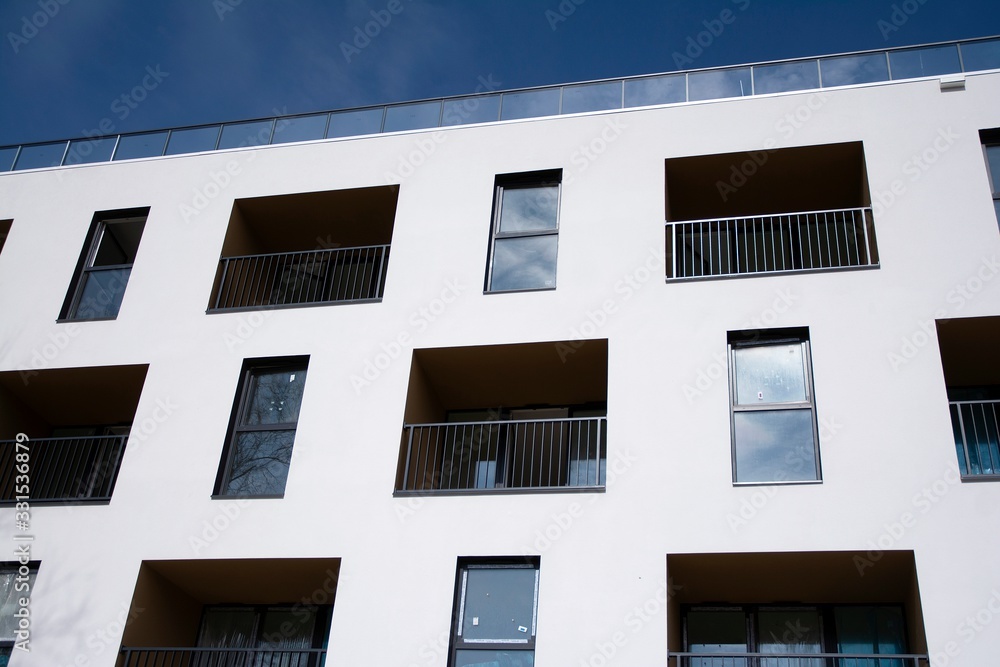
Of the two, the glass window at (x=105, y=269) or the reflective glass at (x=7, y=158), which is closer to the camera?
the glass window at (x=105, y=269)

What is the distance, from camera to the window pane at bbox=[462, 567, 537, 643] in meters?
10.6

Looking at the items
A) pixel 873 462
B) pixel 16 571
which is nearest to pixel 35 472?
pixel 16 571

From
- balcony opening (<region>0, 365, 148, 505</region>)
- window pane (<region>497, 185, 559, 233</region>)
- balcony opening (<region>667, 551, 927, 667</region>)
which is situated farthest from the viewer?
balcony opening (<region>0, 365, 148, 505</region>)

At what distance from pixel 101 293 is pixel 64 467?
258 cm

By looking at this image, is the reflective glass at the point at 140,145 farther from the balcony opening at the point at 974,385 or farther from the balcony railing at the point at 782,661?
the balcony opening at the point at 974,385

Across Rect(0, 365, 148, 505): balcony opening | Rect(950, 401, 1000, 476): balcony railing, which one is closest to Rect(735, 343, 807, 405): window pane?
Rect(950, 401, 1000, 476): balcony railing

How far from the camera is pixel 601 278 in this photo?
12461 millimetres

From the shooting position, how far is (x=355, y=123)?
49.1 ft

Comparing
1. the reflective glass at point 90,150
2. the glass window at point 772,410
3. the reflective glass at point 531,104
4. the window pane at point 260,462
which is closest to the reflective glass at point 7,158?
the reflective glass at point 90,150

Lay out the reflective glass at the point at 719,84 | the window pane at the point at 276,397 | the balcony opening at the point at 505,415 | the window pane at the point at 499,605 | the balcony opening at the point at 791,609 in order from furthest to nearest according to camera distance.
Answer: the reflective glass at the point at 719,84 < the window pane at the point at 276,397 < the balcony opening at the point at 505,415 < the window pane at the point at 499,605 < the balcony opening at the point at 791,609

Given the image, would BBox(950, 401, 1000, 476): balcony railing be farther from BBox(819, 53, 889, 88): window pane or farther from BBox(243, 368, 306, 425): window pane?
BBox(243, 368, 306, 425): window pane

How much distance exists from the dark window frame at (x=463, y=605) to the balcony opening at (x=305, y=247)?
15.8 ft

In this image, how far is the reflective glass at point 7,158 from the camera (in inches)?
636

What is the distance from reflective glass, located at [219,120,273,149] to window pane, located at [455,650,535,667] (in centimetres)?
846
